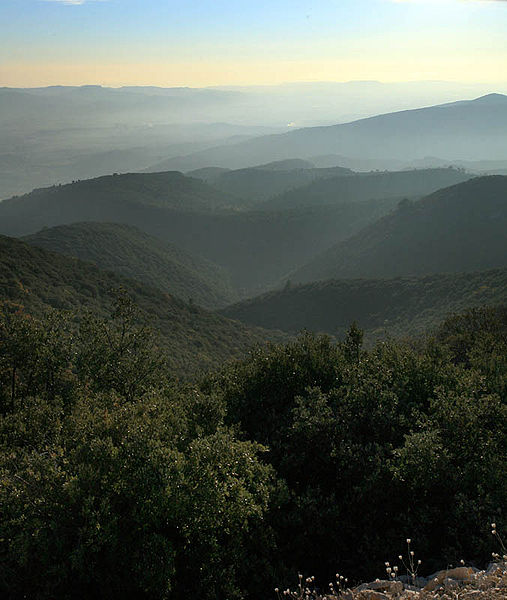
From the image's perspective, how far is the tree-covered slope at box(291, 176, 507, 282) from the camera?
4360 inches

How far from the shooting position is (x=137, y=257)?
122m

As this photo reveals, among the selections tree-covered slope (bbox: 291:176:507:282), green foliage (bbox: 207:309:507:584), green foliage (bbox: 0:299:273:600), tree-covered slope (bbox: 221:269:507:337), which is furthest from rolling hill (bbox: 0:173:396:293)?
green foliage (bbox: 0:299:273:600)

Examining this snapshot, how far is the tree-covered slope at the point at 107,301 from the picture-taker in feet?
166

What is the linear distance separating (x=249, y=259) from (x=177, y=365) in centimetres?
12544

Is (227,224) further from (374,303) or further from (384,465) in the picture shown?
(384,465)

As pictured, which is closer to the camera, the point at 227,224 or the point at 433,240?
the point at 433,240

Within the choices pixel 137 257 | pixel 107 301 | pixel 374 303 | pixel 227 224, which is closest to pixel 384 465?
pixel 107 301

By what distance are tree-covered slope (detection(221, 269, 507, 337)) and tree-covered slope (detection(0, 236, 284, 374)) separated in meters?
15.1

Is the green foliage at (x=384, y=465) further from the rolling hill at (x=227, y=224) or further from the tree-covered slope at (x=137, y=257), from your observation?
the rolling hill at (x=227, y=224)

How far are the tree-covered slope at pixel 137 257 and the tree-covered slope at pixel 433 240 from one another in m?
29.3

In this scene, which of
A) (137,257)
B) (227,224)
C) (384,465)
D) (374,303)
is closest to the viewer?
(384,465)

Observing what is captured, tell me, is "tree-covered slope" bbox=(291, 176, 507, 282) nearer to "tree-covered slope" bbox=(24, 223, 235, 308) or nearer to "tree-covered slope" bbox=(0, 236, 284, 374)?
"tree-covered slope" bbox=(24, 223, 235, 308)

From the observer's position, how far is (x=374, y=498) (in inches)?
478

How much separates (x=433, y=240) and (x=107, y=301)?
91566 mm
